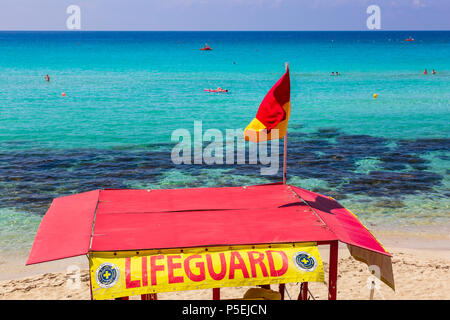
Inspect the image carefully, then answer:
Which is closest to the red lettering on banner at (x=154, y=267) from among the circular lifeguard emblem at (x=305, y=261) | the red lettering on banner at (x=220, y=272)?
the red lettering on banner at (x=220, y=272)

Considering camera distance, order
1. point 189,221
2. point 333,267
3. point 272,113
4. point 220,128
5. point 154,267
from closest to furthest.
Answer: point 154,267 < point 333,267 < point 189,221 < point 272,113 < point 220,128

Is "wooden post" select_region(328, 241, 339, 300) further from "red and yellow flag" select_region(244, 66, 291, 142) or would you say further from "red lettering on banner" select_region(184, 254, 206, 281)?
"red and yellow flag" select_region(244, 66, 291, 142)

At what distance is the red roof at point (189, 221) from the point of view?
313 inches

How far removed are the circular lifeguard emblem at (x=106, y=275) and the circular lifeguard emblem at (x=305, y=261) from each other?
2.92 metres

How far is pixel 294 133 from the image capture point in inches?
1443

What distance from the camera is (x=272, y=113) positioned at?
10828mm

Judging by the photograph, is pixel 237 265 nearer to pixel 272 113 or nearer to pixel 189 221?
pixel 189 221

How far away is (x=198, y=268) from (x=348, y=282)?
803 cm

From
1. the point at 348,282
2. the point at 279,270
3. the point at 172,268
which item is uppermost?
A: the point at 172,268

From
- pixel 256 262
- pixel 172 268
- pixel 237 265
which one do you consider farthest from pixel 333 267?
pixel 172 268

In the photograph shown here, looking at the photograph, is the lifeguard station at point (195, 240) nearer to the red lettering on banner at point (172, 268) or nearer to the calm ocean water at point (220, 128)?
the red lettering on banner at point (172, 268)

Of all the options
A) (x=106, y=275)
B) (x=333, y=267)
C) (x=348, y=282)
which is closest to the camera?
(x=106, y=275)
